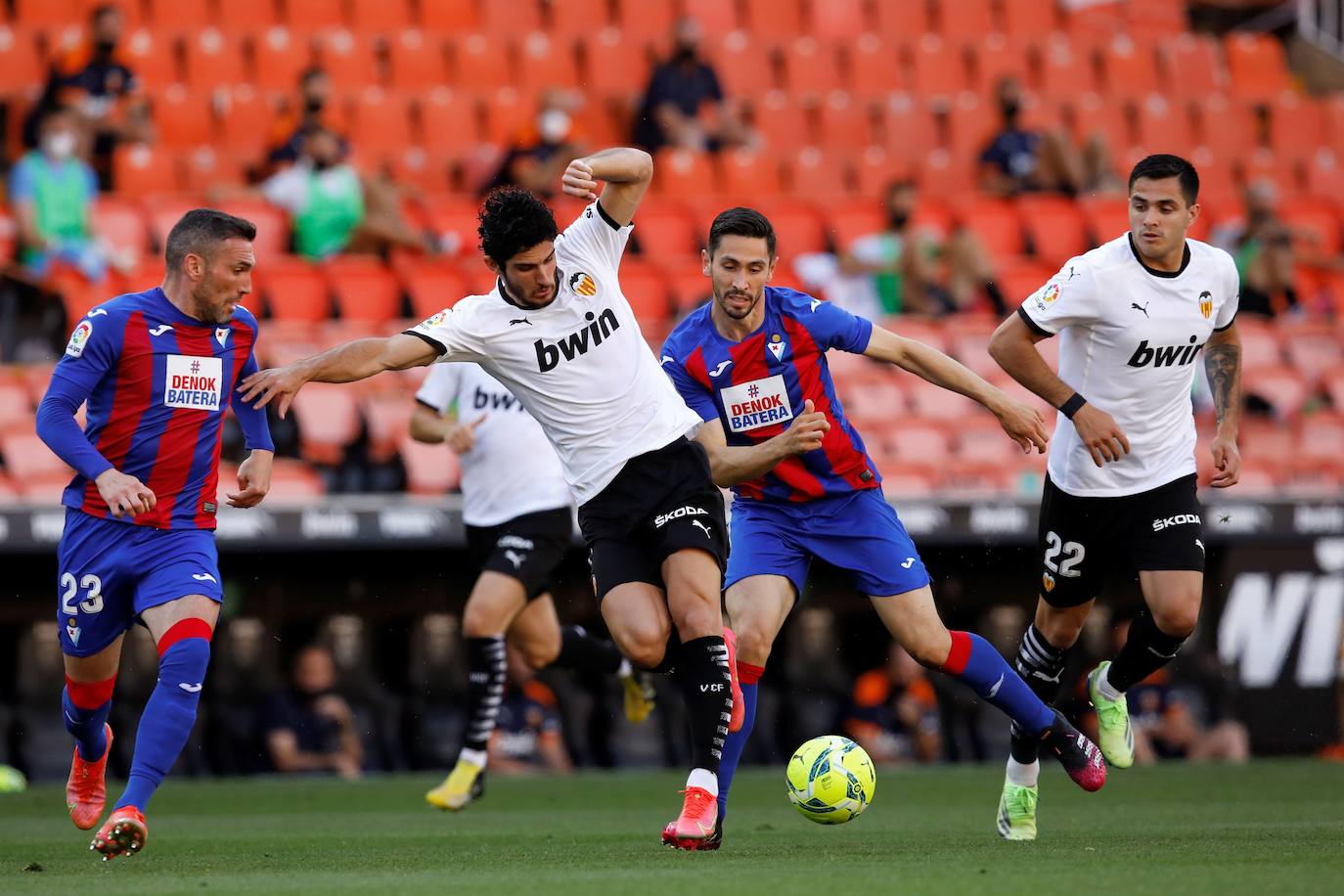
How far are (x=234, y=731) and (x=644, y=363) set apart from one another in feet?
22.8

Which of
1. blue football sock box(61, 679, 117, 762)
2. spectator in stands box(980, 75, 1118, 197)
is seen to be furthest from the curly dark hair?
spectator in stands box(980, 75, 1118, 197)

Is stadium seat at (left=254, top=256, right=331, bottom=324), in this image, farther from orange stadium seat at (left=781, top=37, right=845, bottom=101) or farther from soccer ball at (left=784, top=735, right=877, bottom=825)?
soccer ball at (left=784, top=735, right=877, bottom=825)

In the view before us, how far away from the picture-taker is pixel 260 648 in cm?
1348

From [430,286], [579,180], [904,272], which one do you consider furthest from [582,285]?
[904,272]

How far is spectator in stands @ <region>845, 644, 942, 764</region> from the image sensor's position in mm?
14133

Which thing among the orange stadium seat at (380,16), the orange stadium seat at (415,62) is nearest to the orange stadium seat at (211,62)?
the orange stadium seat at (415,62)

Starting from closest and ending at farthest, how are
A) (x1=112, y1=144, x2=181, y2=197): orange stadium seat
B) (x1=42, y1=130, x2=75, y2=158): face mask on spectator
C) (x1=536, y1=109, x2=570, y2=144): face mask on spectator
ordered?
1. (x1=42, y1=130, x2=75, y2=158): face mask on spectator
2. (x1=112, y1=144, x2=181, y2=197): orange stadium seat
3. (x1=536, y1=109, x2=570, y2=144): face mask on spectator

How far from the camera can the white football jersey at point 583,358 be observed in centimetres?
733

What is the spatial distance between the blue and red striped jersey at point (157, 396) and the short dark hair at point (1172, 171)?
370 cm

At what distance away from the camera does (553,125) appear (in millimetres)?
15734

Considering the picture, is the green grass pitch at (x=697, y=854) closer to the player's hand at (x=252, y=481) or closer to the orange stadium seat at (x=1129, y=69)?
the player's hand at (x=252, y=481)

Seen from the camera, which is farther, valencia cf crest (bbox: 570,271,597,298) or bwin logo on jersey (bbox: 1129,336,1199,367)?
bwin logo on jersey (bbox: 1129,336,1199,367)

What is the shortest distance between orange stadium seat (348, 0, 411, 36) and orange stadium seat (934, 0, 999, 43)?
5.67 metres

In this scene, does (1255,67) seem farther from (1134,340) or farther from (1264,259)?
(1134,340)
